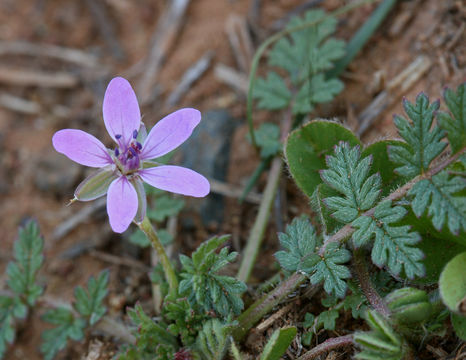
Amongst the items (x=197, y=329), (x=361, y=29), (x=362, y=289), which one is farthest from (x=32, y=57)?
(x=362, y=289)

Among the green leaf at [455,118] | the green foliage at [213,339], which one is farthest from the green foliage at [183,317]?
the green leaf at [455,118]

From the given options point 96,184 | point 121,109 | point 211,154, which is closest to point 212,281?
point 96,184

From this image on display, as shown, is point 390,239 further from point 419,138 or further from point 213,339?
point 213,339

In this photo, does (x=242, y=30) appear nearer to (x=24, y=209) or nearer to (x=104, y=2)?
(x=104, y=2)

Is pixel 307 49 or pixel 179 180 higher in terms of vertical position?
pixel 307 49

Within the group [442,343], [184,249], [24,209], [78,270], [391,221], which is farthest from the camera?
[24,209]

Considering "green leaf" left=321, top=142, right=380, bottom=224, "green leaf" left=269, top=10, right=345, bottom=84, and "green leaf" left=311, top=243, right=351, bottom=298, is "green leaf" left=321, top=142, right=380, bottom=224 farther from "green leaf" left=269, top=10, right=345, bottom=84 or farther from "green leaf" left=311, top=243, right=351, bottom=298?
"green leaf" left=269, top=10, right=345, bottom=84
